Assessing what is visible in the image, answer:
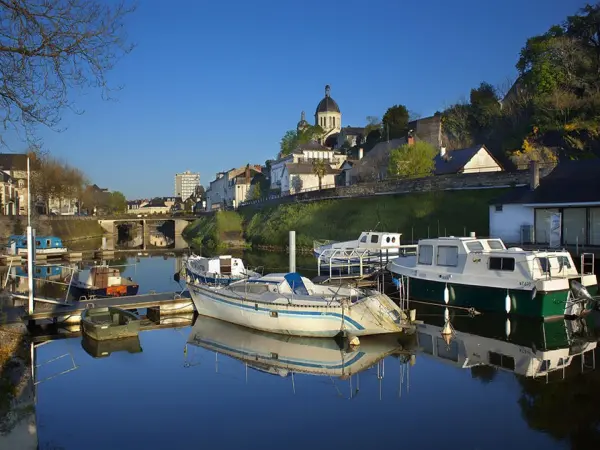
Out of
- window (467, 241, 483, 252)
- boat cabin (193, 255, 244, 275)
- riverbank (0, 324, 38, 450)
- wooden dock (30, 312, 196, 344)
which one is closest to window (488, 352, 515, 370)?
window (467, 241, 483, 252)

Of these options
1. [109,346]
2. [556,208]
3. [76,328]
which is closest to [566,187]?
[556,208]

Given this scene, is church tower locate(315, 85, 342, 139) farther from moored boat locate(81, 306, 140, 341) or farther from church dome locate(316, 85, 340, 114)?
moored boat locate(81, 306, 140, 341)

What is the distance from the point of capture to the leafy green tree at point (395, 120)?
9500 cm

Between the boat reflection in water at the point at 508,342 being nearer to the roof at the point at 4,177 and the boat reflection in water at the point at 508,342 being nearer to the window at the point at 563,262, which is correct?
the window at the point at 563,262

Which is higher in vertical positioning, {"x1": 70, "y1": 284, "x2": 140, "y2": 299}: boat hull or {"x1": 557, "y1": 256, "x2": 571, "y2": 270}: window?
{"x1": 557, "y1": 256, "x2": 571, "y2": 270}: window

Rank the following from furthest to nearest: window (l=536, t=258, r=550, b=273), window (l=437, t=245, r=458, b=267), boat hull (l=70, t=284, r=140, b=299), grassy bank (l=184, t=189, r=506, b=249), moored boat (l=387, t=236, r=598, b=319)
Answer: grassy bank (l=184, t=189, r=506, b=249) → boat hull (l=70, t=284, r=140, b=299) → window (l=437, t=245, r=458, b=267) → window (l=536, t=258, r=550, b=273) → moored boat (l=387, t=236, r=598, b=319)

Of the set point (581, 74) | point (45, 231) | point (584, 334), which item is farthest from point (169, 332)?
point (45, 231)

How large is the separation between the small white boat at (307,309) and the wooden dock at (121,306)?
3049 mm

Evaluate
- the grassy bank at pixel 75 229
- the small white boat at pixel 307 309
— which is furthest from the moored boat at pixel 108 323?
the grassy bank at pixel 75 229

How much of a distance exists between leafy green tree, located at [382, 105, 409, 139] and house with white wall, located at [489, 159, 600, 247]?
2327 inches

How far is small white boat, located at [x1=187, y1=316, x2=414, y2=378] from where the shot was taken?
18.6m

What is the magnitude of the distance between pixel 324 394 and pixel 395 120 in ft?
278

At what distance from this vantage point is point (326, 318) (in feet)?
68.8

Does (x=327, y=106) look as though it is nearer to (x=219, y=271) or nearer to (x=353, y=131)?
(x=353, y=131)
